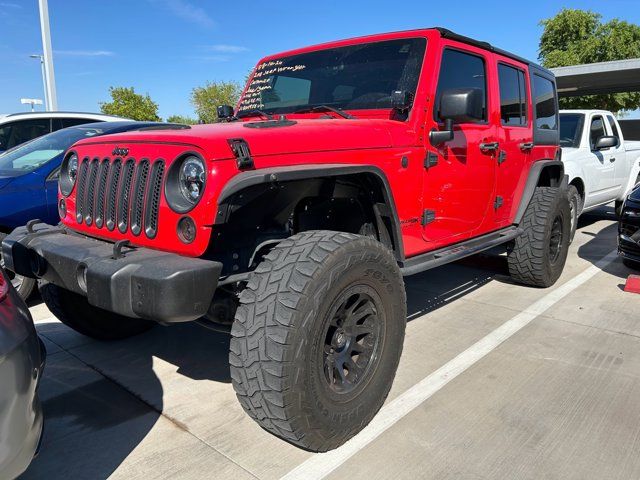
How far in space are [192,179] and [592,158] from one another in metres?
6.64

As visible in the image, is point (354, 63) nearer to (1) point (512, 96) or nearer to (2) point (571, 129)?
(1) point (512, 96)

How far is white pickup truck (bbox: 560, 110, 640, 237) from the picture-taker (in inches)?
261

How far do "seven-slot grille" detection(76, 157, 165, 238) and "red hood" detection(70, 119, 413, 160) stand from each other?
0.44ft

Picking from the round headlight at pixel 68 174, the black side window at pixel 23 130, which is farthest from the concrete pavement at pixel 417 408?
the black side window at pixel 23 130

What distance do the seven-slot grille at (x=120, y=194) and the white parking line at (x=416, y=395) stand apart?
1265 millimetres

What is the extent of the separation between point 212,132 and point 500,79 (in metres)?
2.71

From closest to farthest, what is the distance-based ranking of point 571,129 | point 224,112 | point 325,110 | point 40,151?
point 325,110
point 224,112
point 40,151
point 571,129

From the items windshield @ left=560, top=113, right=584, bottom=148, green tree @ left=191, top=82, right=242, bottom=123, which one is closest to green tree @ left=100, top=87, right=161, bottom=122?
green tree @ left=191, top=82, right=242, bottom=123

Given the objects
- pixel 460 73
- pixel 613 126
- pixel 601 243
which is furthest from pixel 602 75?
pixel 460 73

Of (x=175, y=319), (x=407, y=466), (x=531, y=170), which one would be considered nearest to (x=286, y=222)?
(x=175, y=319)

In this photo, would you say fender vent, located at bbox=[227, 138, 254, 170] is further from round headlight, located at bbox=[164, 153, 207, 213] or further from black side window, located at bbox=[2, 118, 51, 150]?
black side window, located at bbox=[2, 118, 51, 150]

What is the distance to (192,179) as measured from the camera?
7.12 feet

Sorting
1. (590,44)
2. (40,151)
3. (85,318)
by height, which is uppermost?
(590,44)

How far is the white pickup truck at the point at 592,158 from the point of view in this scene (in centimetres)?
663
